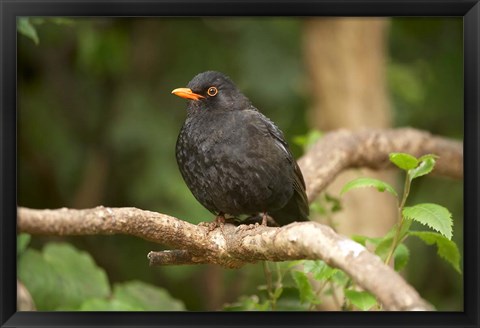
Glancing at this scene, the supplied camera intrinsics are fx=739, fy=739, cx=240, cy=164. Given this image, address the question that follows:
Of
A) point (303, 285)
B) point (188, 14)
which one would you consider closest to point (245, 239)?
point (303, 285)

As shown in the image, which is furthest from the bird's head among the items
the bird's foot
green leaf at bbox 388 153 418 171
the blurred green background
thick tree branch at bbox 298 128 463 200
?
the blurred green background

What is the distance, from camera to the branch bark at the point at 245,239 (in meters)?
2.20

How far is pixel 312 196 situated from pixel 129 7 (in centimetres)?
137

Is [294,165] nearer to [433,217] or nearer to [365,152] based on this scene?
[433,217]

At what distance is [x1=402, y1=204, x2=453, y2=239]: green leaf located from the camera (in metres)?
2.67

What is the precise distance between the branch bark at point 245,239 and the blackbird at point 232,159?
6.9 inches

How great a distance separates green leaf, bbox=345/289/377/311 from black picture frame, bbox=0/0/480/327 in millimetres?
426

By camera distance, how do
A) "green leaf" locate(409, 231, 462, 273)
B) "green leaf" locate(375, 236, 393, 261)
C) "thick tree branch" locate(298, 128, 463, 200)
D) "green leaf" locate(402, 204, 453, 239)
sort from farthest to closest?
"thick tree branch" locate(298, 128, 463, 200), "green leaf" locate(375, 236, 393, 261), "green leaf" locate(409, 231, 462, 273), "green leaf" locate(402, 204, 453, 239)

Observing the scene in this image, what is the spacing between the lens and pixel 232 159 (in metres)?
3.26

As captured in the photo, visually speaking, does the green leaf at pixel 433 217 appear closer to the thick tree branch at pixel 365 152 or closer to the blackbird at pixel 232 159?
the blackbird at pixel 232 159

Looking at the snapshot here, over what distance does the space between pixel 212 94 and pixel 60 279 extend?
1.39 meters

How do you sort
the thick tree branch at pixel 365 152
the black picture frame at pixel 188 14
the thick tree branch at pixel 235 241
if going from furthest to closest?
the thick tree branch at pixel 365 152 → the black picture frame at pixel 188 14 → the thick tree branch at pixel 235 241

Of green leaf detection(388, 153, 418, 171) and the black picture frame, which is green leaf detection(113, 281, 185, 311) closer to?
the black picture frame

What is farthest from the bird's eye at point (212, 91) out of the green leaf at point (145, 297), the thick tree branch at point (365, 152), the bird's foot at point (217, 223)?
the green leaf at point (145, 297)
